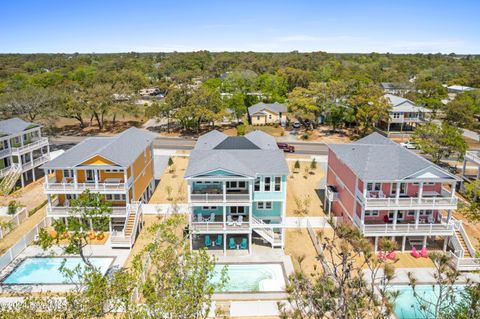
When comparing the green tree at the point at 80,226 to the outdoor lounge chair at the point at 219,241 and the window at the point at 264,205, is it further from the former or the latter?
the window at the point at 264,205

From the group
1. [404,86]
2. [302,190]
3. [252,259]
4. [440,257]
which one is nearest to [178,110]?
[302,190]

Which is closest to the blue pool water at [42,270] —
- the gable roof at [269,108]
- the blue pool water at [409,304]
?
the blue pool water at [409,304]

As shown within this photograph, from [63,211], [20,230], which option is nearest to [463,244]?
[63,211]

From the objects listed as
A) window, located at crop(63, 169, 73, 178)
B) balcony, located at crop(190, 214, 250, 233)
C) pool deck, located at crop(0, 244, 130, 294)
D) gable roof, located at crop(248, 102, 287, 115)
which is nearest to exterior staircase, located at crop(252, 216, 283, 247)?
balcony, located at crop(190, 214, 250, 233)

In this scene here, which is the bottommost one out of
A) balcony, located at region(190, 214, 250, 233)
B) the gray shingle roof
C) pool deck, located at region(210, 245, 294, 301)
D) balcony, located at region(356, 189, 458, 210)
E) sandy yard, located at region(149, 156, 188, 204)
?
pool deck, located at region(210, 245, 294, 301)

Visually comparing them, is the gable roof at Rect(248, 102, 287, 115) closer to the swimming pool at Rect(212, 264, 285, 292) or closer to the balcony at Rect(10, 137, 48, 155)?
the balcony at Rect(10, 137, 48, 155)

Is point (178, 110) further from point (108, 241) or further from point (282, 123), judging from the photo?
point (108, 241)
